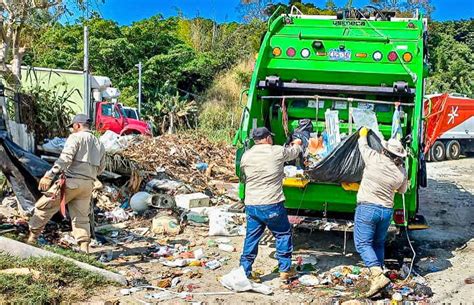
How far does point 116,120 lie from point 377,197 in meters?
14.2

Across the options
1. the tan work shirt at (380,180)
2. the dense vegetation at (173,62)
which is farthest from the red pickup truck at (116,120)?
the tan work shirt at (380,180)

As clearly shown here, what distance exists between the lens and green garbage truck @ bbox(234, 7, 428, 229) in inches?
241

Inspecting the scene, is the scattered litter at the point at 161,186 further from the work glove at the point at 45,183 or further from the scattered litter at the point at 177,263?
the work glove at the point at 45,183

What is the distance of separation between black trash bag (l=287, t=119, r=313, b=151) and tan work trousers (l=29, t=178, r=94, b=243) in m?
2.38

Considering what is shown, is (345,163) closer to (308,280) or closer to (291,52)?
(308,280)

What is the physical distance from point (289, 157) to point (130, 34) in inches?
905

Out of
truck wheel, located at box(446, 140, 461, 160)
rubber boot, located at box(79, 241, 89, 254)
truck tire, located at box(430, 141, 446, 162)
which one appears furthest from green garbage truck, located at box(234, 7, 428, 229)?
truck wheel, located at box(446, 140, 461, 160)

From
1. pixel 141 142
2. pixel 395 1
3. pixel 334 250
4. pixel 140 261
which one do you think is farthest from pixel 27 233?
pixel 395 1

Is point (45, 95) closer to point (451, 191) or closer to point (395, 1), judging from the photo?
point (451, 191)

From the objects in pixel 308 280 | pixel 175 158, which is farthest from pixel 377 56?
pixel 175 158

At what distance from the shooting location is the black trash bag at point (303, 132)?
6.61 meters

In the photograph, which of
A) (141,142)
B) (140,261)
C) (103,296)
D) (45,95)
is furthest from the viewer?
(141,142)

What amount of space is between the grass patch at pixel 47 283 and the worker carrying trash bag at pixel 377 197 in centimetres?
229

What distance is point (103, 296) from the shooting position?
4.61 m
